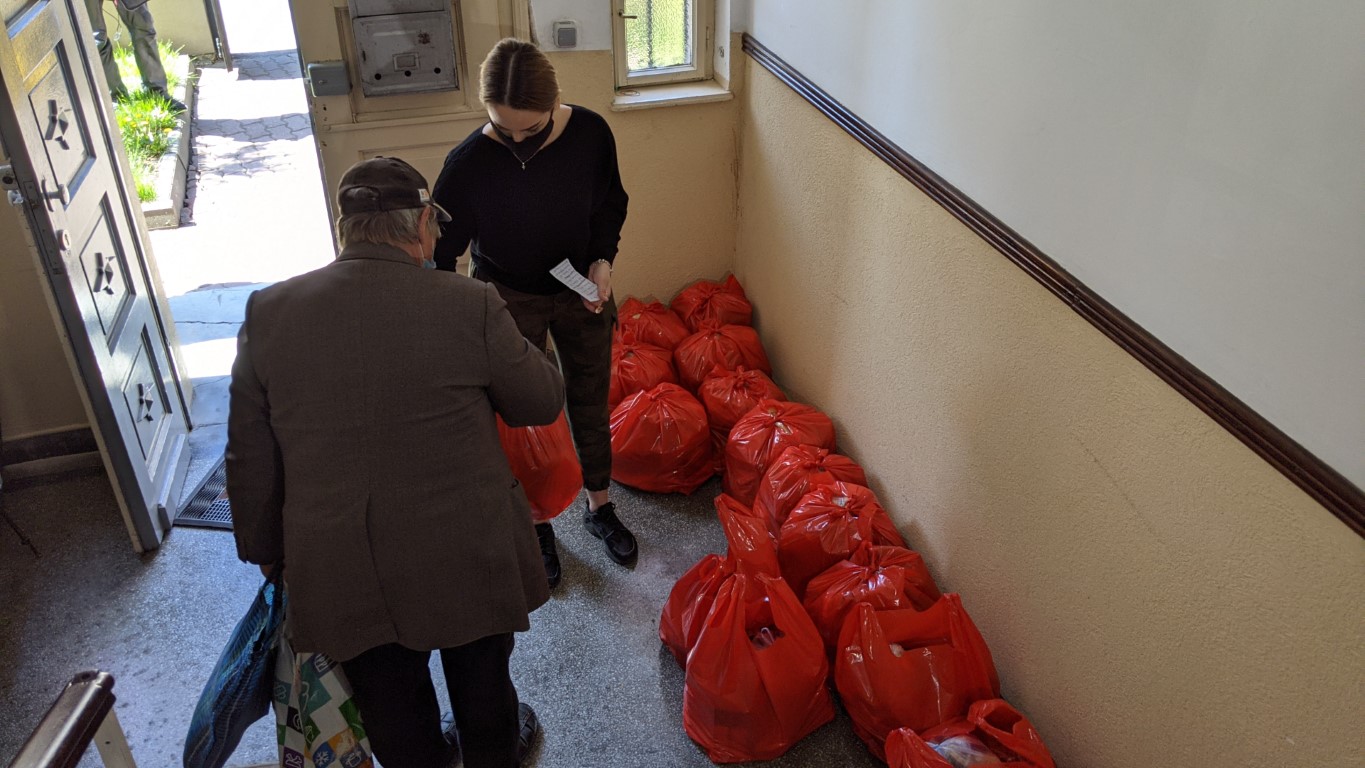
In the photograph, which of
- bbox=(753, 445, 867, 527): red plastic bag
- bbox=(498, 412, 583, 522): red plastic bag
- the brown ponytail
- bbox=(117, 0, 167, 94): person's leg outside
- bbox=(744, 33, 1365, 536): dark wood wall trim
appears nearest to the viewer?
bbox=(744, 33, 1365, 536): dark wood wall trim

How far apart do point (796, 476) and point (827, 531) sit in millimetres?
233

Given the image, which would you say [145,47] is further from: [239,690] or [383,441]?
[383,441]

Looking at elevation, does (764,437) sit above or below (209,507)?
above

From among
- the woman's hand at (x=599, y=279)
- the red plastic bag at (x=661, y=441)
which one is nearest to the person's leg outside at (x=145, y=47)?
the red plastic bag at (x=661, y=441)

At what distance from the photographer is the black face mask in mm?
2312

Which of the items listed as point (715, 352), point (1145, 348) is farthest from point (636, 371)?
point (1145, 348)

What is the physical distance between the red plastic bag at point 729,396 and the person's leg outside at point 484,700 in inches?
54.9

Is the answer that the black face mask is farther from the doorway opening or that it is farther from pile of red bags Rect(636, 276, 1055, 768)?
the doorway opening

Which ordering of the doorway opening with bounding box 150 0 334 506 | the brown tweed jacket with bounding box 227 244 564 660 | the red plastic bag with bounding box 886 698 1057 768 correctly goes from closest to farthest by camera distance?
the brown tweed jacket with bounding box 227 244 564 660
the red plastic bag with bounding box 886 698 1057 768
the doorway opening with bounding box 150 0 334 506

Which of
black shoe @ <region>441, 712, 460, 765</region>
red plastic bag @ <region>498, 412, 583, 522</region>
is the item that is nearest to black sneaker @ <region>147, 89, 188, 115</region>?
red plastic bag @ <region>498, 412, 583, 522</region>

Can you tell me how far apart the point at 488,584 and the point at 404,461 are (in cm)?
29

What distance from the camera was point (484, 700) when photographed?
1905 mm

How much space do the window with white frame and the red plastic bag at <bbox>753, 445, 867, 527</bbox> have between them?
1526 mm

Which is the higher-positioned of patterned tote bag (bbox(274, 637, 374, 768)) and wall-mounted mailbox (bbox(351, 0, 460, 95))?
wall-mounted mailbox (bbox(351, 0, 460, 95))
